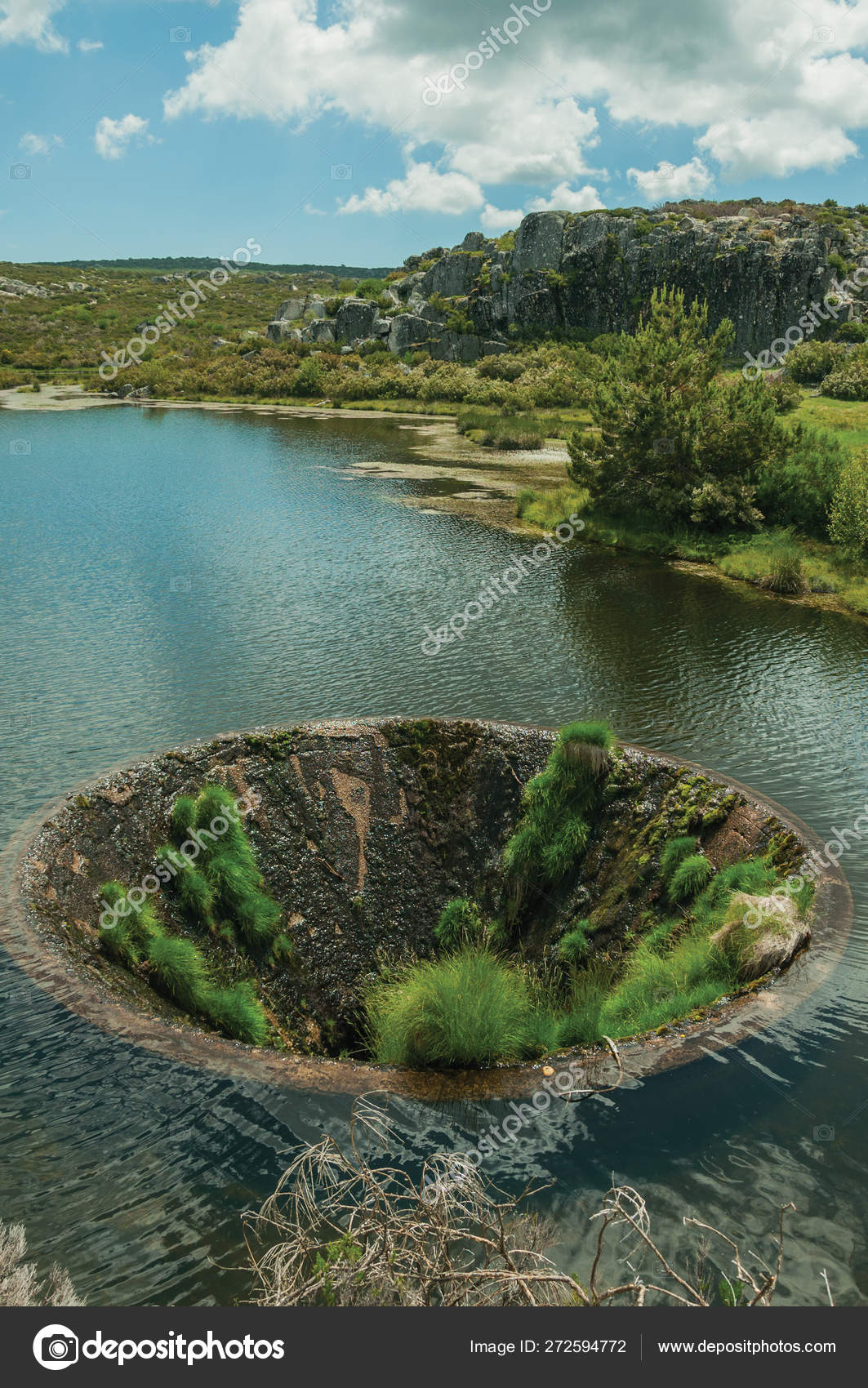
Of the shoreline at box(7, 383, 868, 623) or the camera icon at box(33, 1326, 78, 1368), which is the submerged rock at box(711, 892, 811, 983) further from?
the shoreline at box(7, 383, 868, 623)

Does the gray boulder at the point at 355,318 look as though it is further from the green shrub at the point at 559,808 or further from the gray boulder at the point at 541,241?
the green shrub at the point at 559,808

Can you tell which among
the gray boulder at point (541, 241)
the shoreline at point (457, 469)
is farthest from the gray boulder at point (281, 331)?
the shoreline at point (457, 469)

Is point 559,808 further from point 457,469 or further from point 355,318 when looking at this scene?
point 355,318

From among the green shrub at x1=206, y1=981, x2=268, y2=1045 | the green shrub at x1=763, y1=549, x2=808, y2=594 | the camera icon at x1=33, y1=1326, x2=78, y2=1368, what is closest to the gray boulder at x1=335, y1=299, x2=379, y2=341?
the green shrub at x1=763, y1=549, x2=808, y2=594

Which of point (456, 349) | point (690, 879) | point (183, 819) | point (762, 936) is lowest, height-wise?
point (690, 879)

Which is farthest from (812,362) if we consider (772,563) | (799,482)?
(772,563)
